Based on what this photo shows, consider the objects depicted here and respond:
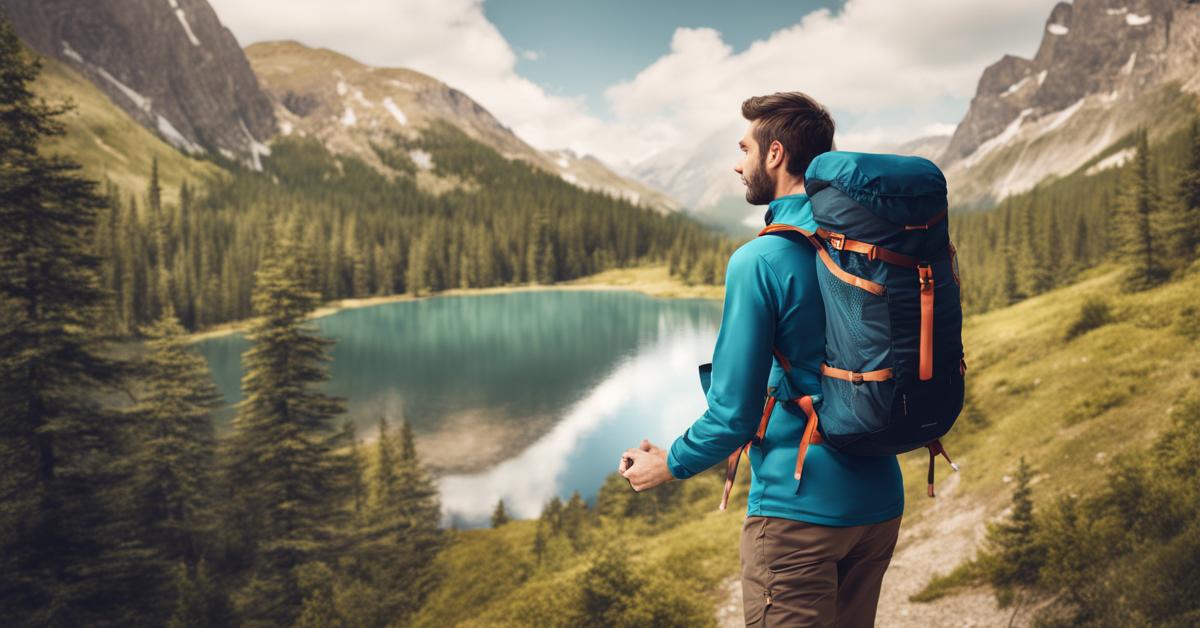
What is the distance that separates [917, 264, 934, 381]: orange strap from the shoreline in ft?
381

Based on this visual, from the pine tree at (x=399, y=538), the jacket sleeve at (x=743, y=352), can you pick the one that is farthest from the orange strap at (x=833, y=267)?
the pine tree at (x=399, y=538)

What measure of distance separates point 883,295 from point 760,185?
81 centimetres

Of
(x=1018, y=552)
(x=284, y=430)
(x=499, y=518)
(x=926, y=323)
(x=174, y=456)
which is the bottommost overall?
(x=499, y=518)

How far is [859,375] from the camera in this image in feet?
7.93

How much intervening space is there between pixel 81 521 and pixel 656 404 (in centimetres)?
4340

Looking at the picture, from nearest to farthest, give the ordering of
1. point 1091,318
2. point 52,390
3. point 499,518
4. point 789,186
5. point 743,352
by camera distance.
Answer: point 743,352
point 789,186
point 52,390
point 1091,318
point 499,518

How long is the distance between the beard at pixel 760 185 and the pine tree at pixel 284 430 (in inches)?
785

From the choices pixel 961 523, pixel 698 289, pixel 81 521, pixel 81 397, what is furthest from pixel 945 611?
pixel 698 289

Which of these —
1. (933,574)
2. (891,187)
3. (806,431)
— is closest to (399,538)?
(933,574)

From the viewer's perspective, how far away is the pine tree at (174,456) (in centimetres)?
1938

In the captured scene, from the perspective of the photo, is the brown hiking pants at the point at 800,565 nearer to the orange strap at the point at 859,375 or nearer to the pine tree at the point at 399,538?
the orange strap at the point at 859,375

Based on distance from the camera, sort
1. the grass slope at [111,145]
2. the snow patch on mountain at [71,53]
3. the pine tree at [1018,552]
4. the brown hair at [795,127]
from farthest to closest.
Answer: the snow patch on mountain at [71,53] < the grass slope at [111,145] < the pine tree at [1018,552] < the brown hair at [795,127]

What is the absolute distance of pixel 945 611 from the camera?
971 centimetres

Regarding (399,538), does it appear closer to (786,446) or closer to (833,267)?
(786,446)
